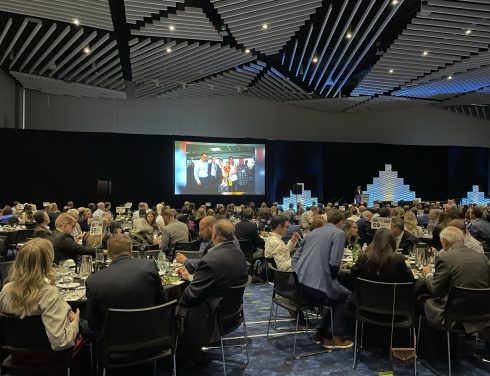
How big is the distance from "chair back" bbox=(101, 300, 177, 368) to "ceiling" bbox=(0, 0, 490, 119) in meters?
7.21

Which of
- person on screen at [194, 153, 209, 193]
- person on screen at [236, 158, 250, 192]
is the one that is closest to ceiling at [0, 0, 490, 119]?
person on screen at [194, 153, 209, 193]

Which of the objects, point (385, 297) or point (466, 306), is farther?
point (385, 297)

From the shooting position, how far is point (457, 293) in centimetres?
326

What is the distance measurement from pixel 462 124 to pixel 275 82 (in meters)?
11.8

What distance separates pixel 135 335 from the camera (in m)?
2.69

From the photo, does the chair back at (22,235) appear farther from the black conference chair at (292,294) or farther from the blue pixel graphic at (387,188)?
the blue pixel graphic at (387,188)

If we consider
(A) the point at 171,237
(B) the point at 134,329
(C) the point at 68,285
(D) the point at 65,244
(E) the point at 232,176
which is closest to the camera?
(B) the point at 134,329

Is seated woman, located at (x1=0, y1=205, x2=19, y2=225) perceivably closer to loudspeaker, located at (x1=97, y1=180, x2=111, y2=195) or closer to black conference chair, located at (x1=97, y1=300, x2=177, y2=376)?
A: loudspeaker, located at (x1=97, y1=180, x2=111, y2=195)

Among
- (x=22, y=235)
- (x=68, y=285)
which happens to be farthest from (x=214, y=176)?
(x=68, y=285)

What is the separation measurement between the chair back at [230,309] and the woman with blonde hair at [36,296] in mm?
1141

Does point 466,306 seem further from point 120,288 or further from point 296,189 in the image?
point 296,189

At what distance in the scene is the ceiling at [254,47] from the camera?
28.5 feet

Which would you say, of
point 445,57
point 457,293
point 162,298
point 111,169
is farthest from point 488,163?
point 162,298

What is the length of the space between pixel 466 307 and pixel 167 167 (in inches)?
571
